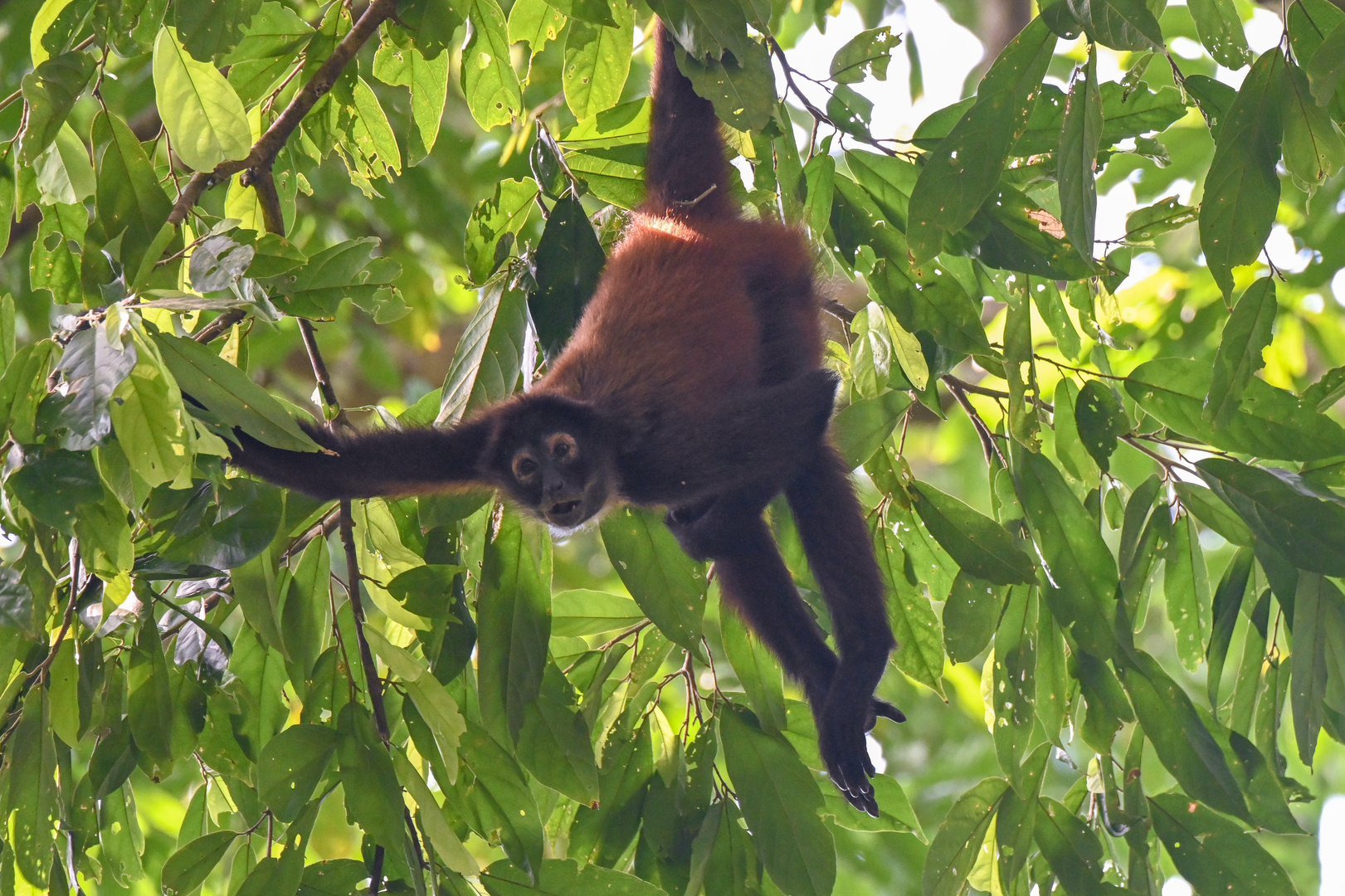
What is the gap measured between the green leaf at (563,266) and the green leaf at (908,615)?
106cm

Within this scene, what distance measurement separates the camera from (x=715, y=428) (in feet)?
11.2

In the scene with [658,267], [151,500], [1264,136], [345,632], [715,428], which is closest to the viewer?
[1264,136]

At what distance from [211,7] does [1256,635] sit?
292 cm

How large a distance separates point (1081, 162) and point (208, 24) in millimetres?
1822

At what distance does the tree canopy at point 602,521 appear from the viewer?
2.22 metres

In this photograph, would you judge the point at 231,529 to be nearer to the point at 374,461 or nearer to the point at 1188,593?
the point at 374,461

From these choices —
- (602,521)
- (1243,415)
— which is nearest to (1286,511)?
(1243,415)

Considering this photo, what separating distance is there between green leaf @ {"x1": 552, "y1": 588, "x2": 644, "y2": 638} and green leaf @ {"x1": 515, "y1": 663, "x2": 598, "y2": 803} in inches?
21.2

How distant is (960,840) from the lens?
282 centimetres

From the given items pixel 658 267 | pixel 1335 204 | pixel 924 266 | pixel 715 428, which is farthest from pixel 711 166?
pixel 1335 204

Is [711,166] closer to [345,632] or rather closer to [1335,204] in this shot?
[345,632]

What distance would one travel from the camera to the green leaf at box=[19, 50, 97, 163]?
2.38 m

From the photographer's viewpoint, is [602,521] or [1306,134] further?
[602,521]

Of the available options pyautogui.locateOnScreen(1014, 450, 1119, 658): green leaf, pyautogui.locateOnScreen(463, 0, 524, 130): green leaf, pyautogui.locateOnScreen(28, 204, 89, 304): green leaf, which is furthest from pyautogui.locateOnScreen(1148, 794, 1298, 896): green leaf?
pyautogui.locateOnScreen(28, 204, 89, 304): green leaf
